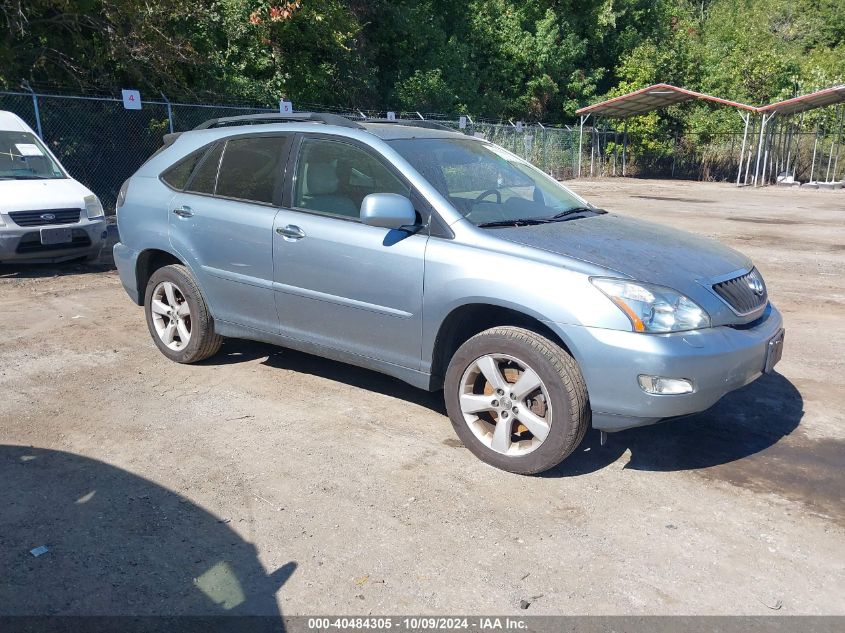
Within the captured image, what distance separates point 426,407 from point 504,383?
3.59 feet

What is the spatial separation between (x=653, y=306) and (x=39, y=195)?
797 centimetres

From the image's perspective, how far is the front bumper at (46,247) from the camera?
8734 millimetres

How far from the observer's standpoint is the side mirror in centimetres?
421

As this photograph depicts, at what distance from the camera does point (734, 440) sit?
15.0ft

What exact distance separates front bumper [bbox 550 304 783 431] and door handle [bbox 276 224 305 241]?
182cm

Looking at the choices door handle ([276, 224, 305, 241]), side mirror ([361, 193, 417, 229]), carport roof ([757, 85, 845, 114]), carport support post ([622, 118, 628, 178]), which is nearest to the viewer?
side mirror ([361, 193, 417, 229])

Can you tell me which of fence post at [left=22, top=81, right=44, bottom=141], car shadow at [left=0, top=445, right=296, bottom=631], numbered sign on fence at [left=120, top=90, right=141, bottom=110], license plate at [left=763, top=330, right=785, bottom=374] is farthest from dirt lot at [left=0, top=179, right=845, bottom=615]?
numbered sign on fence at [left=120, top=90, right=141, bottom=110]

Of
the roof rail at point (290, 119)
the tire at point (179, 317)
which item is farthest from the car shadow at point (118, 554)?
the roof rail at point (290, 119)

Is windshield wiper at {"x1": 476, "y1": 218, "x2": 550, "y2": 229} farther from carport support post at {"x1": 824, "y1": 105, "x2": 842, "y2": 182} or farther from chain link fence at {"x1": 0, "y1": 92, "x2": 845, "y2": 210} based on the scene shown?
carport support post at {"x1": 824, "y1": 105, "x2": 842, "y2": 182}

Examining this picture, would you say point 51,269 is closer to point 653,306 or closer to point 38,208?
point 38,208

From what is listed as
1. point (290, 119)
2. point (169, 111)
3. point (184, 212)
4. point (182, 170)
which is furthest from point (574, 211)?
point (169, 111)

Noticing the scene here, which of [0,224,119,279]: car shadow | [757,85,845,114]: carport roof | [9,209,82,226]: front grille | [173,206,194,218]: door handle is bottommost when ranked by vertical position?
[0,224,119,279]: car shadow

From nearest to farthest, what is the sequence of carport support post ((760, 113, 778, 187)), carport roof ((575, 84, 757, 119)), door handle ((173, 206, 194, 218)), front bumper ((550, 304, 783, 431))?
1. front bumper ((550, 304, 783, 431))
2. door handle ((173, 206, 194, 218))
3. carport roof ((575, 84, 757, 119))
4. carport support post ((760, 113, 778, 187))

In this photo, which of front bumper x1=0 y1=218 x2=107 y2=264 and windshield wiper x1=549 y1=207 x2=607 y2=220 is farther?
front bumper x1=0 y1=218 x2=107 y2=264
